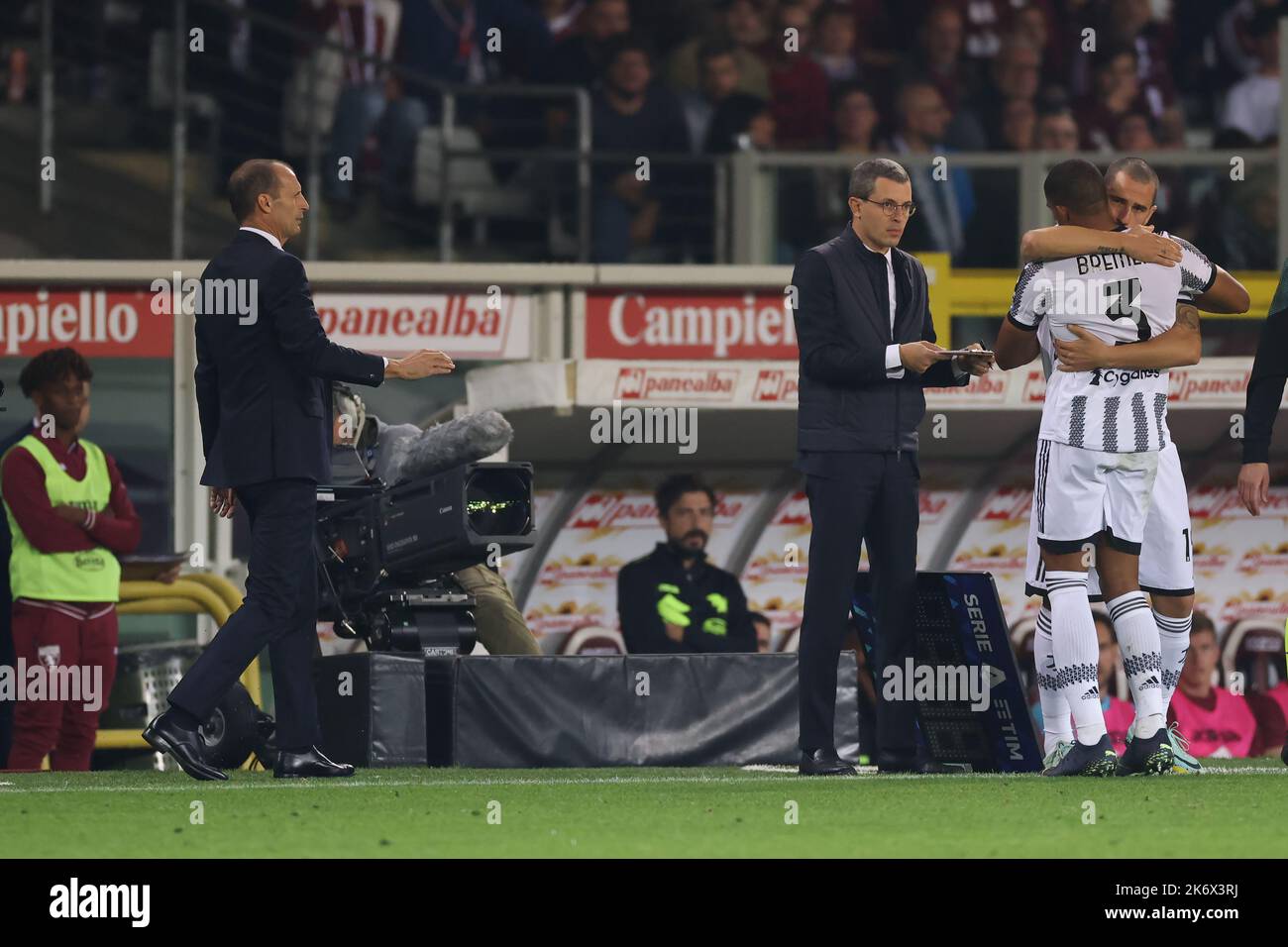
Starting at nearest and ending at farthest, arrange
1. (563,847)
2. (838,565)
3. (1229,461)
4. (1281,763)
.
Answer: (563,847)
(838,565)
(1281,763)
(1229,461)

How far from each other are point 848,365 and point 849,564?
1.90 feet

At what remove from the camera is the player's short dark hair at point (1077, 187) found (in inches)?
285

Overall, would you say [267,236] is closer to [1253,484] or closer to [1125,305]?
[1125,305]

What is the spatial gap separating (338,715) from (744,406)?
333 centimetres

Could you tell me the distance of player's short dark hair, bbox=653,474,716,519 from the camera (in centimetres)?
1133

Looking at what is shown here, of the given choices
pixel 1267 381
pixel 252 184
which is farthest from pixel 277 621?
pixel 1267 381

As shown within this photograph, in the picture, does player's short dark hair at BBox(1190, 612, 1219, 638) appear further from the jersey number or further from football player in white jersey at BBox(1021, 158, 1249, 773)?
the jersey number

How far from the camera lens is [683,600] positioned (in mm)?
10961

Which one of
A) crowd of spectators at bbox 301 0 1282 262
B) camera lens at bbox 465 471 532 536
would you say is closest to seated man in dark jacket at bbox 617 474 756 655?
crowd of spectators at bbox 301 0 1282 262

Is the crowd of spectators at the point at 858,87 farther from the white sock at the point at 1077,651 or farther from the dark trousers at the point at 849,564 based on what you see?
the white sock at the point at 1077,651

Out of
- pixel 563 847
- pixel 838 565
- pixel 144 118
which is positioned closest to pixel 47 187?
pixel 144 118

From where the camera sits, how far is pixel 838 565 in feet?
24.4

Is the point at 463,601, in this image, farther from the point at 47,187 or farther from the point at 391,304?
the point at 47,187
